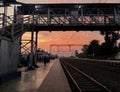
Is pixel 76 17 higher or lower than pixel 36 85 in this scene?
higher

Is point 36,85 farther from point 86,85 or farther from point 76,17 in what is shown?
point 76,17

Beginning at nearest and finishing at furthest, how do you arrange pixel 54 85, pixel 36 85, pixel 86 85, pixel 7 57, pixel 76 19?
pixel 36 85 → pixel 54 85 → pixel 86 85 → pixel 7 57 → pixel 76 19

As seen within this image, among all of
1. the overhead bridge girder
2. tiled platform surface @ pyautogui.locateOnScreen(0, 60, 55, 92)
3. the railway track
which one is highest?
the overhead bridge girder

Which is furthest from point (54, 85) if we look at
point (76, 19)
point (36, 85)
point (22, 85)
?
point (76, 19)

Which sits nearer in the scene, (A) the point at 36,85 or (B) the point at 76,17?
(A) the point at 36,85

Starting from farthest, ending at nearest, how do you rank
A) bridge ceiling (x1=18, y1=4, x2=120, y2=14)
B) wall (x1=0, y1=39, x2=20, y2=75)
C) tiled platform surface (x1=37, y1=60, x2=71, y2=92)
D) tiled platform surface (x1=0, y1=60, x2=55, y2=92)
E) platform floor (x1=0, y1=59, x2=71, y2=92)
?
1. bridge ceiling (x1=18, y1=4, x2=120, y2=14)
2. wall (x1=0, y1=39, x2=20, y2=75)
3. tiled platform surface (x1=37, y1=60, x2=71, y2=92)
4. platform floor (x1=0, y1=59, x2=71, y2=92)
5. tiled platform surface (x1=0, y1=60, x2=55, y2=92)

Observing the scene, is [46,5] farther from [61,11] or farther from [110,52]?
[110,52]

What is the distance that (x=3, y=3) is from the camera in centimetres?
3416

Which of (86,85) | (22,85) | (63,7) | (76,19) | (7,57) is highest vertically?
(63,7)

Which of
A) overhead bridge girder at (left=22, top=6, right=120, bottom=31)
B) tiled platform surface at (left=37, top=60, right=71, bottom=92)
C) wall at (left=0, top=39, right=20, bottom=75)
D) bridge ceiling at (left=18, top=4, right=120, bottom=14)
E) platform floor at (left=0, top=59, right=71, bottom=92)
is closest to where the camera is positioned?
platform floor at (left=0, top=59, right=71, bottom=92)

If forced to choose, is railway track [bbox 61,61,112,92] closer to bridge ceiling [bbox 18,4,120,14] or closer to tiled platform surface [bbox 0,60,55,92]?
tiled platform surface [bbox 0,60,55,92]

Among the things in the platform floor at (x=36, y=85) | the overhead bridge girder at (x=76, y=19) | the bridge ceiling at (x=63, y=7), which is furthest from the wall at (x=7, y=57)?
the bridge ceiling at (x=63, y=7)

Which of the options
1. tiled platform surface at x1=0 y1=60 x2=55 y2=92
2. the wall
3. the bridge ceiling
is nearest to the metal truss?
the bridge ceiling

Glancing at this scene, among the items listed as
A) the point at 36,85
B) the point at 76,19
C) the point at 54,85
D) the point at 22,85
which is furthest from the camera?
the point at 76,19
